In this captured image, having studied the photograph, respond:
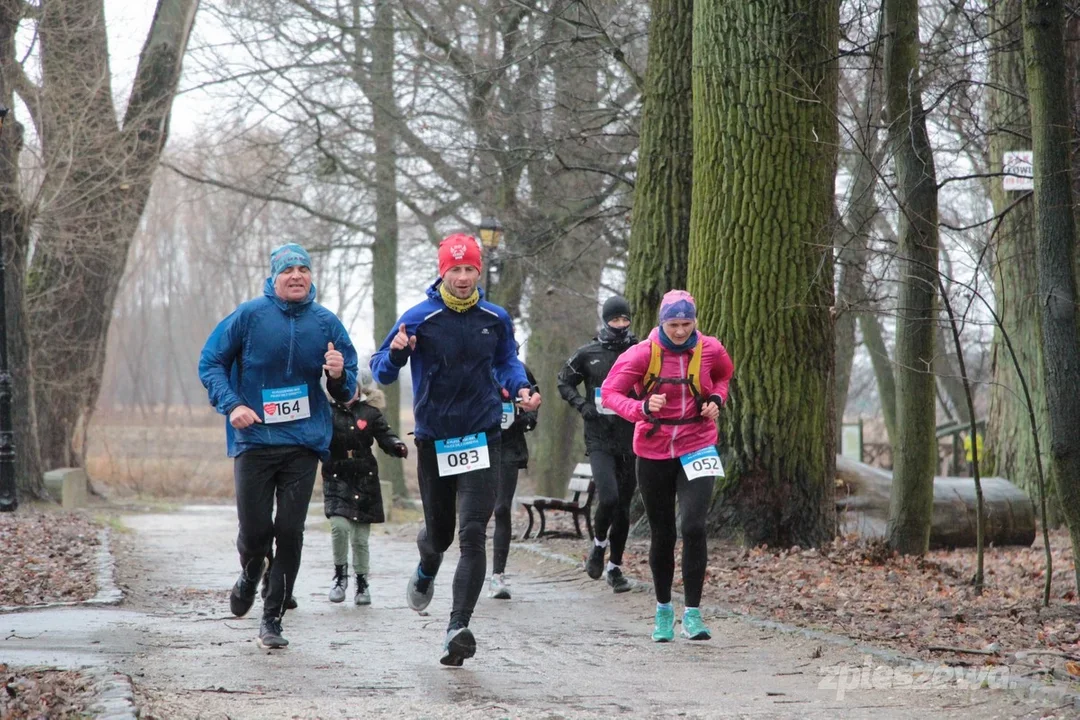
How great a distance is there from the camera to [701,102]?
12.5 m

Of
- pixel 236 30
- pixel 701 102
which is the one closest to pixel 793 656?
pixel 701 102

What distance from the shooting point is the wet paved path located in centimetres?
581

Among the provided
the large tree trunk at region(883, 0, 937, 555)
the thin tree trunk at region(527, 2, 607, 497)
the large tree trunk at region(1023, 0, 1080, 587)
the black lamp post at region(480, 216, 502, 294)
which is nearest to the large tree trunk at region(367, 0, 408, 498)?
the thin tree trunk at region(527, 2, 607, 497)

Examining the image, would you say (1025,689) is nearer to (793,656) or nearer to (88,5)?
(793,656)

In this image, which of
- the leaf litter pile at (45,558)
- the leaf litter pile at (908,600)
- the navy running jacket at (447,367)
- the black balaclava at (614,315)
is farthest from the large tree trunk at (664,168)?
the navy running jacket at (447,367)

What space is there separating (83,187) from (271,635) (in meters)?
15.9

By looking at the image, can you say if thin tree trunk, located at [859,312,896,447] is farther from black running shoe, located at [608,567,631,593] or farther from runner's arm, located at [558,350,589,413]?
black running shoe, located at [608,567,631,593]

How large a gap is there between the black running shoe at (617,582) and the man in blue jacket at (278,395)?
340 centimetres

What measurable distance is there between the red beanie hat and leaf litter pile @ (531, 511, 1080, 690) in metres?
2.92

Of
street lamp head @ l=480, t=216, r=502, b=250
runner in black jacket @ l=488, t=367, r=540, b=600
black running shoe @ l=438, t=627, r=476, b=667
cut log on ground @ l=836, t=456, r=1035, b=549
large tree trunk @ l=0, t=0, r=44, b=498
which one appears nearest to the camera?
black running shoe @ l=438, t=627, r=476, b=667

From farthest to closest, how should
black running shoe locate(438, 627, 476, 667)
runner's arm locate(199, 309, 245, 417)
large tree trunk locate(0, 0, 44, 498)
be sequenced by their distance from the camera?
large tree trunk locate(0, 0, 44, 498) < runner's arm locate(199, 309, 245, 417) < black running shoe locate(438, 627, 476, 667)

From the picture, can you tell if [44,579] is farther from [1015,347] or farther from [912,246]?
[1015,347]

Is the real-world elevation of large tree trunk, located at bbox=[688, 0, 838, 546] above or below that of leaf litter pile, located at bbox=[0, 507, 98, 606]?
above

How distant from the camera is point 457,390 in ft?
23.3
